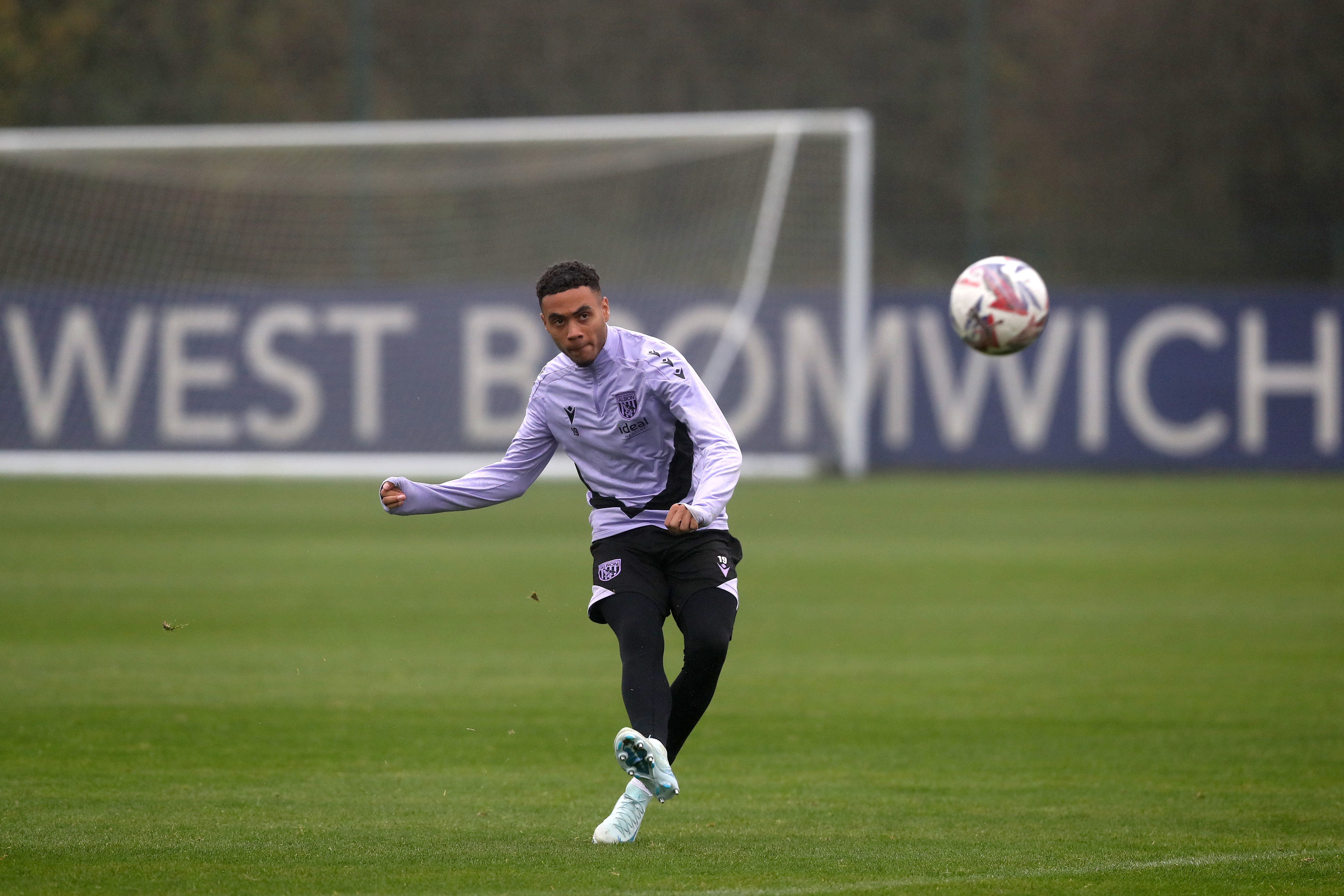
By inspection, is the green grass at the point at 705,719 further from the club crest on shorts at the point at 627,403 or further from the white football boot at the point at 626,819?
the club crest on shorts at the point at 627,403

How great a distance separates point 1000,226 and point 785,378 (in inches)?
235

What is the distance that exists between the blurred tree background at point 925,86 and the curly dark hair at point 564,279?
2348 cm

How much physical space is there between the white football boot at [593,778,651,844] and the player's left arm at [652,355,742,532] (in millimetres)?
1001

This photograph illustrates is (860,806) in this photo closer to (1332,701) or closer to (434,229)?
(1332,701)

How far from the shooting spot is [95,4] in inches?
1275

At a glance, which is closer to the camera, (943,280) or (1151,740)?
(1151,740)

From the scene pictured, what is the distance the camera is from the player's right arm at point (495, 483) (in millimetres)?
6863

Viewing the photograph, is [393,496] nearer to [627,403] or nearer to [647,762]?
[627,403]

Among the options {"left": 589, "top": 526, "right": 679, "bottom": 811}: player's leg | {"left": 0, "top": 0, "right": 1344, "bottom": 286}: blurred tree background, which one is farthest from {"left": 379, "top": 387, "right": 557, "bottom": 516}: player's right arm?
{"left": 0, "top": 0, "right": 1344, "bottom": 286}: blurred tree background

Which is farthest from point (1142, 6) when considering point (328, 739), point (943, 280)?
point (328, 739)

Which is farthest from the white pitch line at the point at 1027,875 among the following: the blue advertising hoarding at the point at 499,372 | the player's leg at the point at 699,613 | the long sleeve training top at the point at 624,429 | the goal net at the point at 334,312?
the blue advertising hoarding at the point at 499,372

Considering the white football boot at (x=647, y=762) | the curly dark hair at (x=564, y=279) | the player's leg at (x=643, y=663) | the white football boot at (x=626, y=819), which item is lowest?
the white football boot at (x=626, y=819)

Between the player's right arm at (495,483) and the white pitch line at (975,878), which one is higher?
the player's right arm at (495,483)

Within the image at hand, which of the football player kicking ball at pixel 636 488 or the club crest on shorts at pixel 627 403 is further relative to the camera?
the club crest on shorts at pixel 627 403
